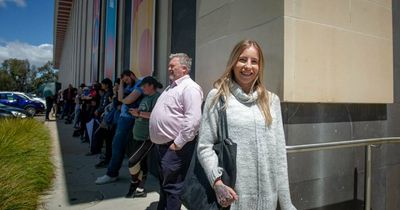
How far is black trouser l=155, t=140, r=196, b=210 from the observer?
3.22 metres

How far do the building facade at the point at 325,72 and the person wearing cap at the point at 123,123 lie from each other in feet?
3.05

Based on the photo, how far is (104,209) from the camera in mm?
4059

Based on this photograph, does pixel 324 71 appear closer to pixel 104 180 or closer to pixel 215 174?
pixel 215 174

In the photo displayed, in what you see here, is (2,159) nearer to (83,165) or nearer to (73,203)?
(73,203)

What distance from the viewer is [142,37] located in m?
7.25

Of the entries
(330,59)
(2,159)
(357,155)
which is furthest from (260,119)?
(2,159)

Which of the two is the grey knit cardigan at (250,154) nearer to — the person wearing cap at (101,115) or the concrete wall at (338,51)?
the concrete wall at (338,51)

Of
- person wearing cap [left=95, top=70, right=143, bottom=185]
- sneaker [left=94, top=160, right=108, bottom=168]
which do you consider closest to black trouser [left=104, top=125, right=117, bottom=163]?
sneaker [left=94, top=160, right=108, bottom=168]

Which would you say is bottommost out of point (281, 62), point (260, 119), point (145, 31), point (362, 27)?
point (260, 119)

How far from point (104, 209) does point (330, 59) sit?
3127 millimetres

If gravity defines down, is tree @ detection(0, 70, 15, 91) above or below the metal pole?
above

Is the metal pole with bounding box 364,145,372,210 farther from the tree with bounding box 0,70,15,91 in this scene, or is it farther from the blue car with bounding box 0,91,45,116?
the tree with bounding box 0,70,15,91

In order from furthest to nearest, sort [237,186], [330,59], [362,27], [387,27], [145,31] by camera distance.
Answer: [145,31], [387,27], [362,27], [330,59], [237,186]

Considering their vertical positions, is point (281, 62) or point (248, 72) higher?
point (281, 62)
